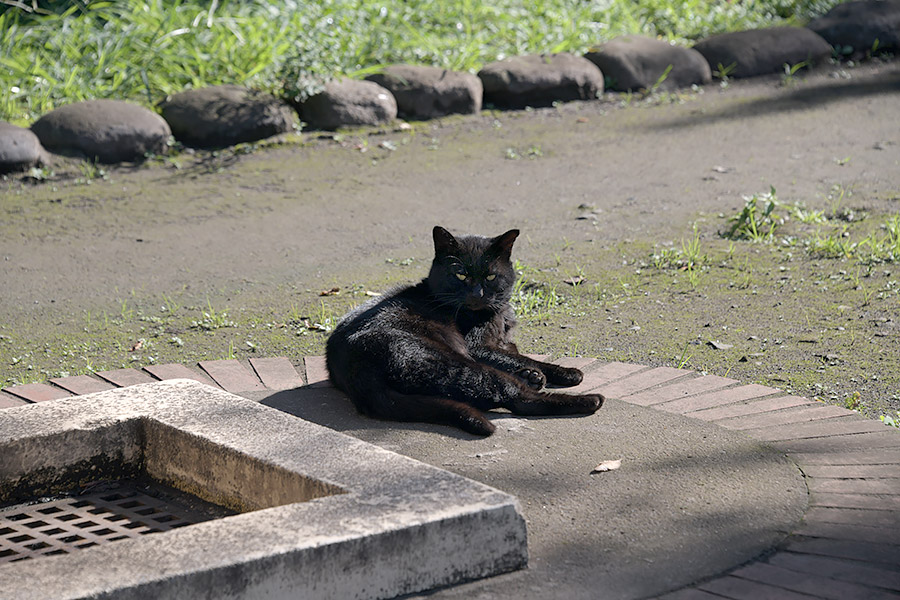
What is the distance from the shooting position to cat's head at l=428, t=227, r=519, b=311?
12.7 feet

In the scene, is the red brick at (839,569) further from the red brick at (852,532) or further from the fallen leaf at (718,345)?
the fallen leaf at (718,345)

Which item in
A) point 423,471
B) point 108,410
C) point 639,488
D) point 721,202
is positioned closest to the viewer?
point 423,471

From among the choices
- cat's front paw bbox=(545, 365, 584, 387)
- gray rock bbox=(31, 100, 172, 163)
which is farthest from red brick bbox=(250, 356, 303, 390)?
gray rock bbox=(31, 100, 172, 163)

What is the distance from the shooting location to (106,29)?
30.2ft

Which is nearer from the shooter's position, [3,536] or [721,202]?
[3,536]

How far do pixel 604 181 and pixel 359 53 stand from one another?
2.82 metres

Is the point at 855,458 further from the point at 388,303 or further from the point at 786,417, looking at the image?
the point at 388,303

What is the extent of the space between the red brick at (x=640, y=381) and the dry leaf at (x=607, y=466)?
68 centimetres

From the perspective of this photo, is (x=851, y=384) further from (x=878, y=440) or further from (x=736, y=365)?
(x=878, y=440)

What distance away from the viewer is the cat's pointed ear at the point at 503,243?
398 cm

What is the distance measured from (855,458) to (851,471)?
4.4 inches

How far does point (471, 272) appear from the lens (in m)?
3.88

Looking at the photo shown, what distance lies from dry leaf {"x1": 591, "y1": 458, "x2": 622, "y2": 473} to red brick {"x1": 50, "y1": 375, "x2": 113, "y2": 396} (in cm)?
202

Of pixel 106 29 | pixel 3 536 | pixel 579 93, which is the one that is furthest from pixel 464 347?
pixel 106 29
